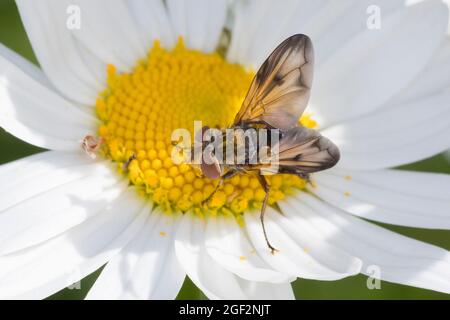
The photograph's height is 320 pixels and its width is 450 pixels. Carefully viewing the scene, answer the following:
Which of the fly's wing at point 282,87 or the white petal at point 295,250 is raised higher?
the fly's wing at point 282,87

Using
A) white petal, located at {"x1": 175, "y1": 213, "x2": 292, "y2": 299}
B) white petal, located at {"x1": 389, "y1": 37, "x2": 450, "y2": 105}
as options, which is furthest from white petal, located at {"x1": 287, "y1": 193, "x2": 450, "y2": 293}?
white petal, located at {"x1": 389, "y1": 37, "x2": 450, "y2": 105}

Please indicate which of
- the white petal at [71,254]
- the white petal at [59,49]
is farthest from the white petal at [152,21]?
the white petal at [71,254]

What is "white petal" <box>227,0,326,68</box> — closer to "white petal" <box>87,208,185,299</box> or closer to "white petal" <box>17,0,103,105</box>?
"white petal" <box>17,0,103,105</box>

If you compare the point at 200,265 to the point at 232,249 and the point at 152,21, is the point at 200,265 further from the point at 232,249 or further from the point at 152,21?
the point at 152,21

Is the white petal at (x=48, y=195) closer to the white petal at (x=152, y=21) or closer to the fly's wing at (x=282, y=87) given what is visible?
the fly's wing at (x=282, y=87)

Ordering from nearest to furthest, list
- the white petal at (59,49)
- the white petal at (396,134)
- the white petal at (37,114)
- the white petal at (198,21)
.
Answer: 1. the white petal at (37,114)
2. the white petal at (59,49)
3. the white petal at (396,134)
4. the white petal at (198,21)

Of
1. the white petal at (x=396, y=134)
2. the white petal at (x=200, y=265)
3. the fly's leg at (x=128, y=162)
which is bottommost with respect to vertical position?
the white petal at (x=200, y=265)
